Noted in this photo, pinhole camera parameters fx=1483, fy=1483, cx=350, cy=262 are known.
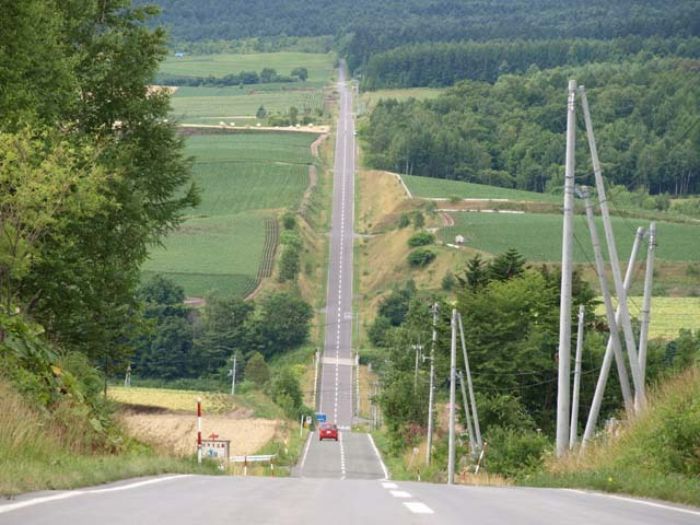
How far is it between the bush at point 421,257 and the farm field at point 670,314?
33574 mm

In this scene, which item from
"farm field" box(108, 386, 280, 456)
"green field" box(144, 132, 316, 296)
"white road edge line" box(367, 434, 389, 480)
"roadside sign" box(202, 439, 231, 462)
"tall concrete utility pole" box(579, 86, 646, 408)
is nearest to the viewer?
"tall concrete utility pole" box(579, 86, 646, 408)

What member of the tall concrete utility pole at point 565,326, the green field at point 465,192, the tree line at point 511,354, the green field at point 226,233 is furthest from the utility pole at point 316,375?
the tall concrete utility pole at point 565,326

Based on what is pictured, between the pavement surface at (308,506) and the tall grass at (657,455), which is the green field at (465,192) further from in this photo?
the pavement surface at (308,506)

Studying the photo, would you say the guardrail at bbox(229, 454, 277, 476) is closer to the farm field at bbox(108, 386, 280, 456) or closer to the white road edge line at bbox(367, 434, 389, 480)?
the farm field at bbox(108, 386, 280, 456)

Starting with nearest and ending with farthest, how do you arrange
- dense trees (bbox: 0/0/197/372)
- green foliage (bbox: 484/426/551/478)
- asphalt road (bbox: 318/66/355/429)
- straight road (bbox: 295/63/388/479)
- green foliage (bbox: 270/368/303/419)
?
dense trees (bbox: 0/0/197/372), green foliage (bbox: 484/426/551/478), straight road (bbox: 295/63/388/479), green foliage (bbox: 270/368/303/419), asphalt road (bbox: 318/66/355/429)

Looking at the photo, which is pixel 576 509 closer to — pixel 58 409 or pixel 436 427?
pixel 58 409

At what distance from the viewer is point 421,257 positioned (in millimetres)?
→ 148250

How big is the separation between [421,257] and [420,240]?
15.1 ft

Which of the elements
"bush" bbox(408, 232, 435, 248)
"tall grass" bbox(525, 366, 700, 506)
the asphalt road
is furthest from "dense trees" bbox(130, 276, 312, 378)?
"tall grass" bbox(525, 366, 700, 506)

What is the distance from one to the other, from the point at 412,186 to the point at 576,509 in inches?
6999

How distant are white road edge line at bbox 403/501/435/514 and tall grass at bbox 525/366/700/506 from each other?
4.34m

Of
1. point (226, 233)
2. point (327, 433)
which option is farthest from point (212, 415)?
point (226, 233)

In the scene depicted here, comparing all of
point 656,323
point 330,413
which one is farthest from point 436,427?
point 330,413

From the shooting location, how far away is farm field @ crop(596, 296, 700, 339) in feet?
318
